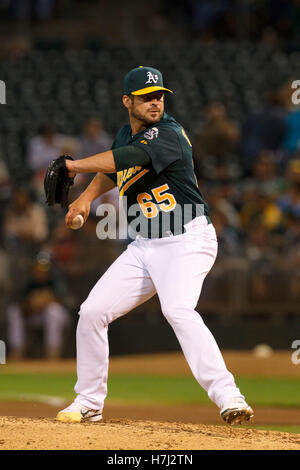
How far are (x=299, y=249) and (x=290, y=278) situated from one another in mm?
391

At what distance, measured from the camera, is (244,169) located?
45.9 feet

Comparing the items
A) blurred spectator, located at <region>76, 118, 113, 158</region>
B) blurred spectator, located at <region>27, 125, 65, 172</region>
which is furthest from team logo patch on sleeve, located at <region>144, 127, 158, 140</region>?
blurred spectator, located at <region>27, 125, 65, 172</region>

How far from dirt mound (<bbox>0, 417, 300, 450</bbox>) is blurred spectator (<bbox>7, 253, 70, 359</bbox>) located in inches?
259

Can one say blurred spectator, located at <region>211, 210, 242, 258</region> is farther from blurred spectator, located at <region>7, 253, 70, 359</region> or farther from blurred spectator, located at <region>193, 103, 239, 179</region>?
blurred spectator, located at <region>7, 253, 70, 359</region>

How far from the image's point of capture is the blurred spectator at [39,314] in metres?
12.0

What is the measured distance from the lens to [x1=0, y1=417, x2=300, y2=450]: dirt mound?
15.0 feet

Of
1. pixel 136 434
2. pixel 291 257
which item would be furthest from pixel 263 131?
pixel 136 434

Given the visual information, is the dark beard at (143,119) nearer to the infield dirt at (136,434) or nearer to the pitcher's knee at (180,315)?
the pitcher's knee at (180,315)

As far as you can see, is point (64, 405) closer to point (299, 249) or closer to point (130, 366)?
point (130, 366)

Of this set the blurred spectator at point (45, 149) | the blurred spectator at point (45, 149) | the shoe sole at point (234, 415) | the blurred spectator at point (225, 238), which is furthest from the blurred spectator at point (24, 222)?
the shoe sole at point (234, 415)

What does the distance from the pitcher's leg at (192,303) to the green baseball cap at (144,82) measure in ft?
2.90

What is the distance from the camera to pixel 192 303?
5.29 m

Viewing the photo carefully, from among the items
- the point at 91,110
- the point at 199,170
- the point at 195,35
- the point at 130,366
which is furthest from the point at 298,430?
the point at 195,35

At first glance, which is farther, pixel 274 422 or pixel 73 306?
pixel 73 306
